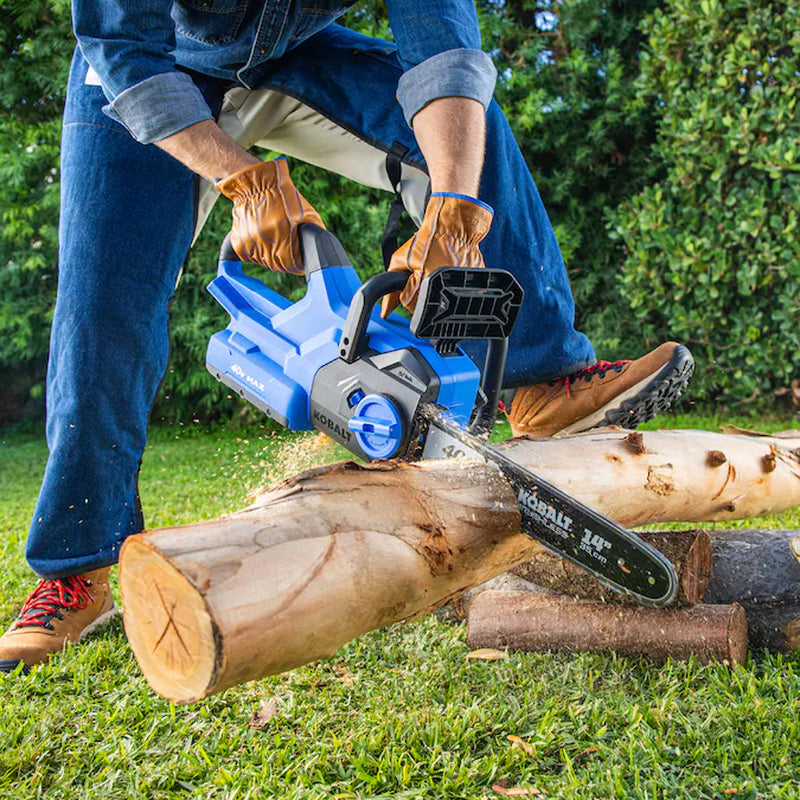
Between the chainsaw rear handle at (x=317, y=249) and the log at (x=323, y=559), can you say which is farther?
the chainsaw rear handle at (x=317, y=249)

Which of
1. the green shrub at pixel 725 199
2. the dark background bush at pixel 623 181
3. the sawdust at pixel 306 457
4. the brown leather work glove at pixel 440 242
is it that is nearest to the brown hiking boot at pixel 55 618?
the sawdust at pixel 306 457

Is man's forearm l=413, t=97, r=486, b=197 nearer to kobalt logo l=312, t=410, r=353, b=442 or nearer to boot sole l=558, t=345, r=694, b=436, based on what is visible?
kobalt logo l=312, t=410, r=353, b=442

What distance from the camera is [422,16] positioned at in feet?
7.37

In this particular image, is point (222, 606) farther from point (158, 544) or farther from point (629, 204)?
point (629, 204)

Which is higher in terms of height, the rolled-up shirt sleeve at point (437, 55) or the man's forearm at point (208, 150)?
the rolled-up shirt sleeve at point (437, 55)

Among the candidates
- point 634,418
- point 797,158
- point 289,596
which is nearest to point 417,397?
point 289,596

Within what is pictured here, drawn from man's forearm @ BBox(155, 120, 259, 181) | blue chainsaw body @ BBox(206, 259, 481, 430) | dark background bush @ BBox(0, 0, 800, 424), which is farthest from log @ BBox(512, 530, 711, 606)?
dark background bush @ BBox(0, 0, 800, 424)

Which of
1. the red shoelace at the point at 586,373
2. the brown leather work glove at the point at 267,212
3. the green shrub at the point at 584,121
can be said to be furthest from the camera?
the green shrub at the point at 584,121

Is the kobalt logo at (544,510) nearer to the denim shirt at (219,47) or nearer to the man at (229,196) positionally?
the man at (229,196)

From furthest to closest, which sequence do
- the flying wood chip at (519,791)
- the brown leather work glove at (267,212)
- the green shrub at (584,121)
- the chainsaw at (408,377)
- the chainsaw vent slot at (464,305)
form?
the green shrub at (584,121)
the brown leather work glove at (267,212)
the chainsaw vent slot at (464,305)
the chainsaw at (408,377)
the flying wood chip at (519,791)

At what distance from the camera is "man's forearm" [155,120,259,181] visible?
2.08 meters

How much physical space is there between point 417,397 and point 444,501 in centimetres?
35

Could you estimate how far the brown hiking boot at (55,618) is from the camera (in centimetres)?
220

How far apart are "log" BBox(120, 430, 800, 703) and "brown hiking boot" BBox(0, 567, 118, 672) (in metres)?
1.04
